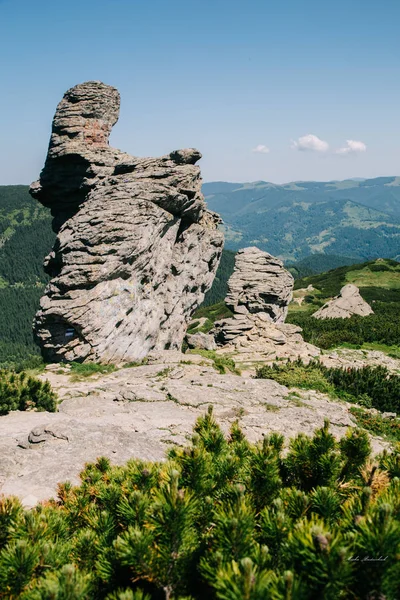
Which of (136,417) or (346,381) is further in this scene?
(346,381)

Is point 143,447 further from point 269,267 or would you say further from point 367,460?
point 269,267

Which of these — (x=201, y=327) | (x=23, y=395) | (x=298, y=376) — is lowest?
(x=201, y=327)

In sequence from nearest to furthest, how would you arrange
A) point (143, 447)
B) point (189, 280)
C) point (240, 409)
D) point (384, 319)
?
point (143, 447) < point (240, 409) < point (189, 280) < point (384, 319)

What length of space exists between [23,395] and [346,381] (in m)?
17.5

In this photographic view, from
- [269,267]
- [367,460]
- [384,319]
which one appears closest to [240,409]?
[367,460]

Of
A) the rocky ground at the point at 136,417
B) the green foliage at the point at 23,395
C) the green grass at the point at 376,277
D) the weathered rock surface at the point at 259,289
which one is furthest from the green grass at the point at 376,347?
the green grass at the point at 376,277

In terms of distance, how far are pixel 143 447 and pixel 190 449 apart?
658cm

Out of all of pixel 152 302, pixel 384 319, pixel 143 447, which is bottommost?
pixel 384 319

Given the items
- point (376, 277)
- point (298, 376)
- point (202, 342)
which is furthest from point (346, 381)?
point (376, 277)

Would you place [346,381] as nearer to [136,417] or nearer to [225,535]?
[136,417]

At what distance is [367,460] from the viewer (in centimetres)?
558

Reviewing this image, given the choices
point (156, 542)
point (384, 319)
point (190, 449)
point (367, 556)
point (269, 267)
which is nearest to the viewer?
point (367, 556)

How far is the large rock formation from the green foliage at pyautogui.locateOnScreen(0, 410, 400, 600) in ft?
64.2

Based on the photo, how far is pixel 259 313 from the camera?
3934cm
